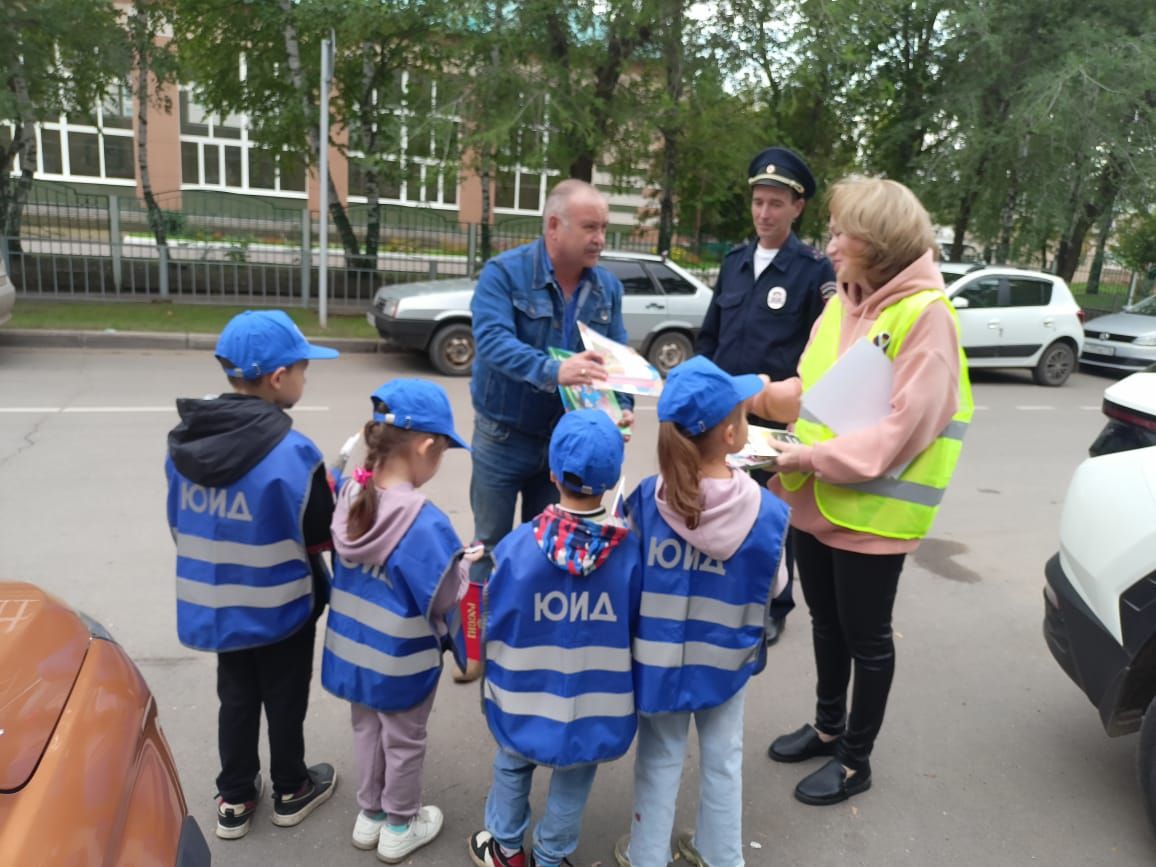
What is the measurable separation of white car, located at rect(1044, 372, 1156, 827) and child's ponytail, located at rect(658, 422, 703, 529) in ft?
4.48

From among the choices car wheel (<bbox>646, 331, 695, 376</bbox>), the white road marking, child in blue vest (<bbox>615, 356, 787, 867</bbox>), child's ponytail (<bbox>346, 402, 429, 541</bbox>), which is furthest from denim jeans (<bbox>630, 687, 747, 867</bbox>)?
car wheel (<bbox>646, 331, 695, 376</bbox>)

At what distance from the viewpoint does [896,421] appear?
231 cm

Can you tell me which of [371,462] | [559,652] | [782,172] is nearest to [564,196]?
[782,172]

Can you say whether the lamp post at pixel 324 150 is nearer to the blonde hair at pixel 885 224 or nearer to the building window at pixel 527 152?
the building window at pixel 527 152

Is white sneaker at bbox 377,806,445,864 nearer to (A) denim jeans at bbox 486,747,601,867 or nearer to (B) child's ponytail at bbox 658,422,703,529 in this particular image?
(A) denim jeans at bbox 486,747,601,867

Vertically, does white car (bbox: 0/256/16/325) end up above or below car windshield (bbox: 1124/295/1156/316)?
below

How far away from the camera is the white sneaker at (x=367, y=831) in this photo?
2438 millimetres

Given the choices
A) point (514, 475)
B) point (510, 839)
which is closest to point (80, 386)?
point (514, 475)

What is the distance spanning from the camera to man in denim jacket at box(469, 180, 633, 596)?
2.86 m

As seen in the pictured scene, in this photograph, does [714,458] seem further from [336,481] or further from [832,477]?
[336,481]

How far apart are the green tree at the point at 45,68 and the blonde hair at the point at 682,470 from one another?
1255 cm

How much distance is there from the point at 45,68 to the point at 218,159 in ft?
60.2

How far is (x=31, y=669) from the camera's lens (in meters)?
1.55

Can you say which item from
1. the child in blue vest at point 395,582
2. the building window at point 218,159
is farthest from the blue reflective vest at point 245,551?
the building window at point 218,159
